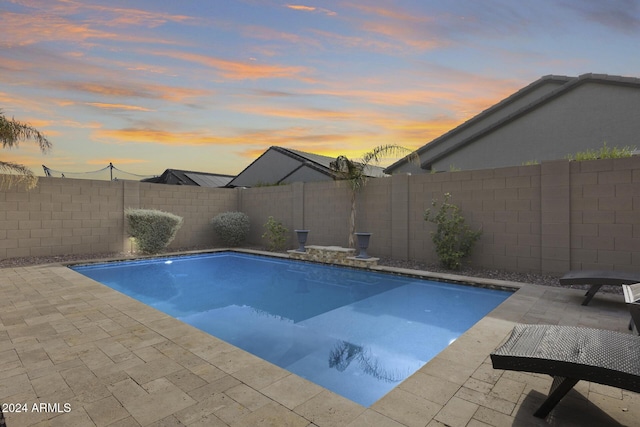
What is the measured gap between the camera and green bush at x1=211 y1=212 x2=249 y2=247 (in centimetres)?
1346

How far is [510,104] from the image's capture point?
16797mm

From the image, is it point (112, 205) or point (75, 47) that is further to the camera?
point (112, 205)

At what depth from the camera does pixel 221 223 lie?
13461 mm

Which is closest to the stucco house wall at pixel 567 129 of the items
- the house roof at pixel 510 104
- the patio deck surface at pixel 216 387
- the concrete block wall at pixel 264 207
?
the house roof at pixel 510 104

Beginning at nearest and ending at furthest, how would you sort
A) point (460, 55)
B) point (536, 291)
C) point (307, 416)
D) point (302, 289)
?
point (307, 416), point (536, 291), point (302, 289), point (460, 55)

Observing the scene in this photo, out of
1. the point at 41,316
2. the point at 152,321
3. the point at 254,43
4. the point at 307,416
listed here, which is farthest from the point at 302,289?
the point at 254,43

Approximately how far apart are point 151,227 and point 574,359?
→ 11851 mm

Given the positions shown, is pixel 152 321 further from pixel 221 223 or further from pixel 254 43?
pixel 221 223

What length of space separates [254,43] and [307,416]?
29.2 feet

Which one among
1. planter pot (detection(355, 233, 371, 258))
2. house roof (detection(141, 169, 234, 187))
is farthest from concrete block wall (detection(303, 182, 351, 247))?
house roof (detection(141, 169, 234, 187))

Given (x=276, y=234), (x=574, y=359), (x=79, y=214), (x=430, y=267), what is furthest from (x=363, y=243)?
(x=79, y=214)

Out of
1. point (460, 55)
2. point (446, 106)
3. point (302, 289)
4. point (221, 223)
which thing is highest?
point (460, 55)

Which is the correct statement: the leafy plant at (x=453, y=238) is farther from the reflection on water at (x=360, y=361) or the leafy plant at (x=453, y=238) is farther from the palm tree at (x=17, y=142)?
the palm tree at (x=17, y=142)

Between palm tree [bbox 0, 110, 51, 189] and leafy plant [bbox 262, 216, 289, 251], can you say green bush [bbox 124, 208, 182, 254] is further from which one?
leafy plant [bbox 262, 216, 289, 251]
